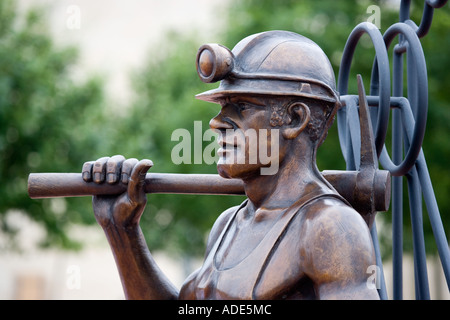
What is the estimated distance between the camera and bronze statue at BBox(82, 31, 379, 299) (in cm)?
333

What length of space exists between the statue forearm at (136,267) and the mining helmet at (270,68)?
937 mm

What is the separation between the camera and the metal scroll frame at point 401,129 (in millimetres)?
4195

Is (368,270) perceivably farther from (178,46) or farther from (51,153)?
(178,46)

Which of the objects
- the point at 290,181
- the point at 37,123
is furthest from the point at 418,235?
the point at 37,123

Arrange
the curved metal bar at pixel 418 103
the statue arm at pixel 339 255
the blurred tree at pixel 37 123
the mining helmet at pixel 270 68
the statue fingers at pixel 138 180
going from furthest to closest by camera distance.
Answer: the blurred tree at pixel 37 123 < the curved metal bar at pixel 418 103 < the statue fingers at pixel 138 180 < the mining helmet at pixel 270 68 < the statue arm at pixel 339 255

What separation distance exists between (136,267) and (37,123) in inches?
467

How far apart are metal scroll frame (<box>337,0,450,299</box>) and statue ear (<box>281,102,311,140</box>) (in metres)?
0.81

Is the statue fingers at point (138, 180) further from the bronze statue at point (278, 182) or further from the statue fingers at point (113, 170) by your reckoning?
the bronze statue at point (278, 182)

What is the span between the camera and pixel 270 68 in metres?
3.54

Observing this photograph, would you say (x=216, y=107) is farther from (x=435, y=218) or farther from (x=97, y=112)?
(x=435, y=218)

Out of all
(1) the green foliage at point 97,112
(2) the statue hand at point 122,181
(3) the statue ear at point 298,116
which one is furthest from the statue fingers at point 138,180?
(1) the green foliage at point 97,112

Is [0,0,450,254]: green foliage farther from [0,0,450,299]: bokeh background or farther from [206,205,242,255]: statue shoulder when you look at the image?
[206,205,242,255]: statue shoulder

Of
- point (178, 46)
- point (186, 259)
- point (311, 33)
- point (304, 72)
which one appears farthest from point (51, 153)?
point (304, 72)
